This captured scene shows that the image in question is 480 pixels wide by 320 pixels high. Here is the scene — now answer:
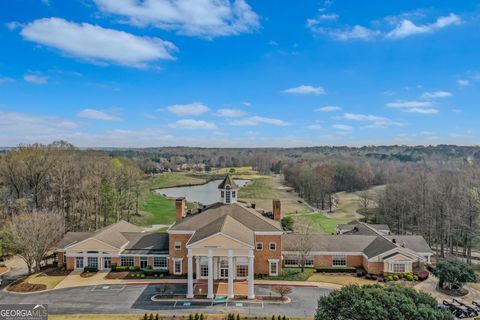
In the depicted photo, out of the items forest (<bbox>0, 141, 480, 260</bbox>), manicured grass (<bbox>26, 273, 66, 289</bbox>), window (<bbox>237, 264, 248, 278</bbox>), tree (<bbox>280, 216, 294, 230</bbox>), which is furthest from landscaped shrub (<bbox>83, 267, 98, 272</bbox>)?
tree (<bbox>280, 216, 294, 230</bbox>)

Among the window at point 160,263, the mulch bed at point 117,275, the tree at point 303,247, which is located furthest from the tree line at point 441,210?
the mulch bed at point 117,275

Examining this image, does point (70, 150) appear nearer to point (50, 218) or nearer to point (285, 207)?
point (50, 218)

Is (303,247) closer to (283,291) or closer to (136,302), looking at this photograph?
(283,291)

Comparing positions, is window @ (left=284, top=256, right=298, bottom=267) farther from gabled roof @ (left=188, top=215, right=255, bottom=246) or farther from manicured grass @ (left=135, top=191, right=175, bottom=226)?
manicured grass @ (left=135, top=191, right=175, bottom=226)

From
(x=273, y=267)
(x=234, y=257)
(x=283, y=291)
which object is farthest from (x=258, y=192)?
(x=283, y=291)

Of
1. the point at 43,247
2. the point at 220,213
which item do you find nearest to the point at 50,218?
the point at 43,247
